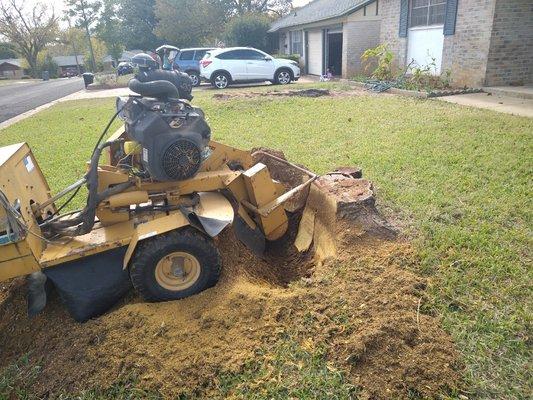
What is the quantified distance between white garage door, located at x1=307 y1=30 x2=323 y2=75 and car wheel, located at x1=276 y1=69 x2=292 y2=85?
454cm

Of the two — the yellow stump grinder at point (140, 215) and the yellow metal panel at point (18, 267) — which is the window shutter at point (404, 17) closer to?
the yellow stump grinder at point (140, 215)

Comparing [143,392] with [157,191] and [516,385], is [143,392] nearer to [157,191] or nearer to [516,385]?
[157,191]

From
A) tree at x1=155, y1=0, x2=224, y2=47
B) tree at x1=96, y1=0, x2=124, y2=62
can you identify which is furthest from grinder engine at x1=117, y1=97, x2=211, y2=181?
tree at x1=96, y1=0, x2=124, y2=62

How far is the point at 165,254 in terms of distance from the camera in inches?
133

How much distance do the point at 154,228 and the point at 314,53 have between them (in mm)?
22343

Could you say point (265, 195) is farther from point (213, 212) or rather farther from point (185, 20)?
point (185, 20)

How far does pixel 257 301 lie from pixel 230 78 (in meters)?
16.7

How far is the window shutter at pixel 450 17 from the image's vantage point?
492 inches

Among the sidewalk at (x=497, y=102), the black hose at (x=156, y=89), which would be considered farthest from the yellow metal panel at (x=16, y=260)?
the sidewalk at (x=497, y=102)

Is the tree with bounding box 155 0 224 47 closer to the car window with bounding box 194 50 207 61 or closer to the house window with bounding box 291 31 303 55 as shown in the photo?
the house window with bounding box 291 31 303 55

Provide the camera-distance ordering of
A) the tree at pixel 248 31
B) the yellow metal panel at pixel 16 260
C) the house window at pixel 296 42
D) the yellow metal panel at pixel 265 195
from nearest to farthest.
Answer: the yellow metal panel at pixel 16 260, the yellow metal panel at pixel 265 195, the house window at pixel 296 42, the tree at pixel 248 31

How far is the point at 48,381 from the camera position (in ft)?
9.14

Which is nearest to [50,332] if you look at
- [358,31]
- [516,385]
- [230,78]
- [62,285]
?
[62,285]

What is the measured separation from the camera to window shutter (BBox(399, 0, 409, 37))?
1489 centimetres
